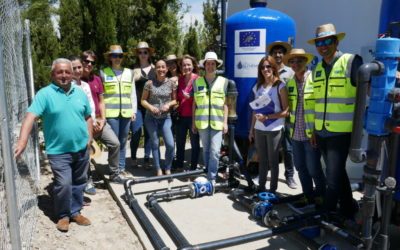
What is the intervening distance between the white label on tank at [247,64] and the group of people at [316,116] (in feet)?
1.87

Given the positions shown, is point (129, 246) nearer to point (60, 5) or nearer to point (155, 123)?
point (155, 123)

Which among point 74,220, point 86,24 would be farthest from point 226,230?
point 86,24

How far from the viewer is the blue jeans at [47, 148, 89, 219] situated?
3652 millimetres

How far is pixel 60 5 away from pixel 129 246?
10.2 m

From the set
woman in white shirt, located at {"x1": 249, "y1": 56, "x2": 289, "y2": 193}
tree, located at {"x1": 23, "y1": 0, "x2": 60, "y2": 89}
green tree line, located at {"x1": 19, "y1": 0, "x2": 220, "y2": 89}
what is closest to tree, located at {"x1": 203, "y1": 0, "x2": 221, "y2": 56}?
green tree line, located at {"x1": 19, "y1": 0, "x2": 220, "y2": 89}

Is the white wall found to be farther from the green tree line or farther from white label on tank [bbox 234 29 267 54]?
the green tree line

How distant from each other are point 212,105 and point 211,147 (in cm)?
55

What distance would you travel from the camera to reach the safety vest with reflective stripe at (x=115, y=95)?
4.92 m

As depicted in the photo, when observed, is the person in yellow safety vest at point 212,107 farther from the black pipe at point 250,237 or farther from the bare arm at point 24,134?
the bare arm at point 24,134

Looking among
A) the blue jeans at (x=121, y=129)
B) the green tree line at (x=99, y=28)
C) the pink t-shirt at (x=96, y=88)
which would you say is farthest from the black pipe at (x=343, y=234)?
the green tree line at (x=99, y=28)

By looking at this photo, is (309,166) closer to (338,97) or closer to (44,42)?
(338,97)


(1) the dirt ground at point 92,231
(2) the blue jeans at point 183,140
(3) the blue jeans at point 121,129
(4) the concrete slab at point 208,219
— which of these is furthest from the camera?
(2) the blue jeans at point 183,140

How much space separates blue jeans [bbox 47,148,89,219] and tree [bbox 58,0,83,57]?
25.8 feet

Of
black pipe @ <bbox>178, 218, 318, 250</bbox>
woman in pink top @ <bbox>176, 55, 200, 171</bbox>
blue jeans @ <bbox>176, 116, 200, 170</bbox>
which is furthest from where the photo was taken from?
blue jeans @ <bbox>176, 116, 200, 170</bbox>
